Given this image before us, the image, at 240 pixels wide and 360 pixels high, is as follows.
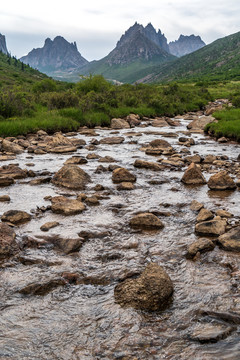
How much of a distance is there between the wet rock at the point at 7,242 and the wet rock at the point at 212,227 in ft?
13.6

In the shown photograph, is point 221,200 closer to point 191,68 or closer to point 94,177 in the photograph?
point 94,177

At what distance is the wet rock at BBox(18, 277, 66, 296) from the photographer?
5.14 meters

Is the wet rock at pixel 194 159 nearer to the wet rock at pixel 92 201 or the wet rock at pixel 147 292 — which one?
the wet rock at pixel 92 201

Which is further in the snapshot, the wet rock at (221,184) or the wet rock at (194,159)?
the wet rock at (194,159)

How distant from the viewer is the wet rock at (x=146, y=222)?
25.4 ft

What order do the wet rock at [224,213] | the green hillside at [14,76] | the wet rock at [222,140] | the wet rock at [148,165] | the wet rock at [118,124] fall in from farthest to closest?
the green hillside at [14,76]
the wet rock at [118,124]
the wet rock at [222,140]
the wet rock at [148,165]
the wet rock at [224,213]

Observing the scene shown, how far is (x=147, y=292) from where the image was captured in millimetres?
4793

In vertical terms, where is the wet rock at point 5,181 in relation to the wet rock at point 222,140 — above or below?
below

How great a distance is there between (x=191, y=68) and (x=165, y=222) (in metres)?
187

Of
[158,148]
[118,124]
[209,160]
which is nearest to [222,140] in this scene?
[158,148]

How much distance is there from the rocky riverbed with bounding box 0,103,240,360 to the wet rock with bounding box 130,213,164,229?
0.02 metres

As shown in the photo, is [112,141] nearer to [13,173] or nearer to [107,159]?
[107,159]

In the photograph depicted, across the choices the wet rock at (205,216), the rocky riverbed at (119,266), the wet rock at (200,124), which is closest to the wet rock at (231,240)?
the rocky riverbed at (119,266)

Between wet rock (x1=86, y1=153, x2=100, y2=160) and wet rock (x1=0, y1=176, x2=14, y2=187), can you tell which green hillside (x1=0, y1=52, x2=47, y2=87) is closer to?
wet rock (x1=86, y1=153, x2=100, y2=160)
